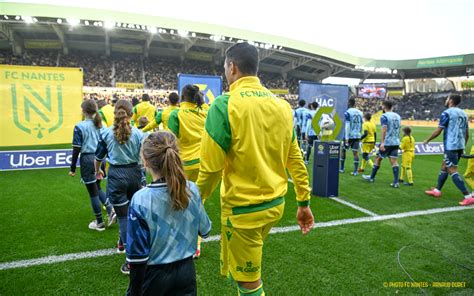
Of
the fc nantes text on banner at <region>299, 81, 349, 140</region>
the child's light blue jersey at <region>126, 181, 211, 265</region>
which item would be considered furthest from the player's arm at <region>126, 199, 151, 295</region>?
the fc nantes text on banner at <region>299, 81, 349, 140</region>

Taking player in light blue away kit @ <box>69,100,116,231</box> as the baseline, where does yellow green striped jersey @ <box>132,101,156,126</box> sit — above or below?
above

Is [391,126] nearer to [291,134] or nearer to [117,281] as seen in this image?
[291,134]

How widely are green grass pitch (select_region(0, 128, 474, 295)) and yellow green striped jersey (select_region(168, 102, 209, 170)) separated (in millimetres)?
1284

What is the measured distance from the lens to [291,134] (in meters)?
2.36

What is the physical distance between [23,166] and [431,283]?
9893 millimetres

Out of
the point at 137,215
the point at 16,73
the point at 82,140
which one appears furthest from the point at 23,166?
the point at 137,215

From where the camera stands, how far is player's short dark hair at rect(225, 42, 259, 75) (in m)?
2.23

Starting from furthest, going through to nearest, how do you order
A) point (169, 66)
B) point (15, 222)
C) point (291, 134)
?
point (169, 66), point (15, 222), point (291, 134)

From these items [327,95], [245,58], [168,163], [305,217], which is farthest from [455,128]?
[168,163]

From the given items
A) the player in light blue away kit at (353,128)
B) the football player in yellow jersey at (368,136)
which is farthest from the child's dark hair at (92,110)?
the football player in yellow jersey at (368,136)

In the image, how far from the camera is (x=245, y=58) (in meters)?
2.23

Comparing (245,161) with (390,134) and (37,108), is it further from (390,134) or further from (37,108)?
(37,108)

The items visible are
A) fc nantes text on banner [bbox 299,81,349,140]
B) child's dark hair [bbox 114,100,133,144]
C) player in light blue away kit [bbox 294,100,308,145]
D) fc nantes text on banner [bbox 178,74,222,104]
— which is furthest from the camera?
player in light blue away kit [bbox 294,100,308,145]

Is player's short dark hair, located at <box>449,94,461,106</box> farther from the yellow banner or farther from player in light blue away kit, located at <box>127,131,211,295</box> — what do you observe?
the yellow banner
